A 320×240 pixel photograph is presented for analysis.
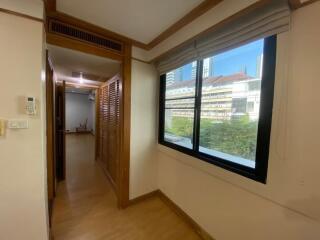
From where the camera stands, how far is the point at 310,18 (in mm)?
987

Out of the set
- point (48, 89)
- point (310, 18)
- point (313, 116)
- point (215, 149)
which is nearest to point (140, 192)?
point (215, 149)

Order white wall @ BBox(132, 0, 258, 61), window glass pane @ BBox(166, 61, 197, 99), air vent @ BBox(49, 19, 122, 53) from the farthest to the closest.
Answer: window glass pane @ BBox(166, 61, 197, 99) → air vent @ BBox(49, 19, 122, 53) → white wall @ BBox(132, 0, 258, 61)

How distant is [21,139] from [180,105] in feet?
5.64

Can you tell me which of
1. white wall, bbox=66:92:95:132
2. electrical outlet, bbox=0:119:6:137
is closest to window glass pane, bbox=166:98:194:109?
electrical outlet, bbox=0:119:6:137

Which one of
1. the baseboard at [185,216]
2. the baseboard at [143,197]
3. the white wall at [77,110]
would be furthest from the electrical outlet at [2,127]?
the white wall at [77,110]

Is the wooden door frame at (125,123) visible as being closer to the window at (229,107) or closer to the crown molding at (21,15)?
the window at (229,107)

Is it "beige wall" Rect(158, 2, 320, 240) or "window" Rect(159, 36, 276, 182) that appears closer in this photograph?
"beige wall" Rect(158, 2, 320, 240)

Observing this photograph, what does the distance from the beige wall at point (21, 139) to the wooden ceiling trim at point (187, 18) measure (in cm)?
122

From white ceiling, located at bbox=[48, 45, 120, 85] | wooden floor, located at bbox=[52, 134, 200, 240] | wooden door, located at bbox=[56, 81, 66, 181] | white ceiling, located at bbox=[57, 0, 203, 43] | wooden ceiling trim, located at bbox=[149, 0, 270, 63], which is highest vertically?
white ceiling, located at bbox=[57, 0, 203, 43]

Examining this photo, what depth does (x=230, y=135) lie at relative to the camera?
1506 millimetres

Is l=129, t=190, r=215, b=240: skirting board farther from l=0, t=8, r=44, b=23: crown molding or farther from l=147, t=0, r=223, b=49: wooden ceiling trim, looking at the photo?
l=0, t=8, r=44, b=23: crown molding

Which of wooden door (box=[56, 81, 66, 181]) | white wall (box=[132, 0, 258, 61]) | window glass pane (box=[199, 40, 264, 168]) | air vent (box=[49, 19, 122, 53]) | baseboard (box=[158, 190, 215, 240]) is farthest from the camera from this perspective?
wooden door (box=[56, 81, 66, 181])

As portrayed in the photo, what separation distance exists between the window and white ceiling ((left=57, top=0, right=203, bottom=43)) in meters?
0.58

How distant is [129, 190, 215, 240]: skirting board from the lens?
1.73 m
